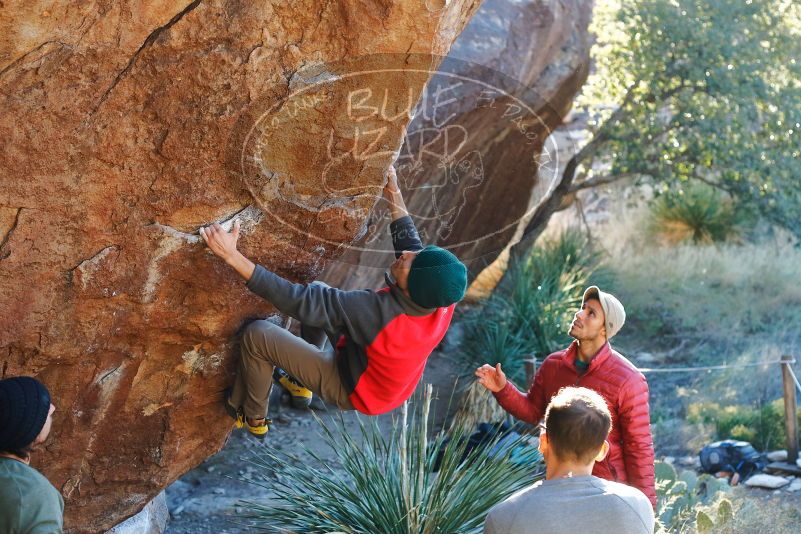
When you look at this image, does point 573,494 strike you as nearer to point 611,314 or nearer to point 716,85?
point 611,314

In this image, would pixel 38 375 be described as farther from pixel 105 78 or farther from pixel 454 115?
pixel 454 115

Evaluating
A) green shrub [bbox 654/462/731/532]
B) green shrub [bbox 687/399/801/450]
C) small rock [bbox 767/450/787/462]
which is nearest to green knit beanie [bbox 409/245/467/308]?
green shrub [bbox 654/462/731/532]

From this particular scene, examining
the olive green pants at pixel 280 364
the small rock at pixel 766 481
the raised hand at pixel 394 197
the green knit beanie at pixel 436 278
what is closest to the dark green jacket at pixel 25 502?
the olive green pants at pixel 280 364

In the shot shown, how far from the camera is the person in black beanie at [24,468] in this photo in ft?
10.4

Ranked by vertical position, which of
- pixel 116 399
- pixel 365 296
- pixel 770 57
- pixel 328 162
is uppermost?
pixel 770 57

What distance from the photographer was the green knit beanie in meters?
4.06

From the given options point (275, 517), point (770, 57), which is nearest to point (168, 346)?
point (275, 517)

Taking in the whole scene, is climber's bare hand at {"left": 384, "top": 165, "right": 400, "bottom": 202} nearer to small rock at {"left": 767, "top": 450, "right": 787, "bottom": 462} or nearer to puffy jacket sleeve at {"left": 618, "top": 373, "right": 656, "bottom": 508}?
puffy jacket sleeve at {"left": 618, "top": 373, "right": 656, "bottom": 508}

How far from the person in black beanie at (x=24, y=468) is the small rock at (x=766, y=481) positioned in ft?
18.5

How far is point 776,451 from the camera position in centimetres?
807

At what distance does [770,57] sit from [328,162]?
7.44m

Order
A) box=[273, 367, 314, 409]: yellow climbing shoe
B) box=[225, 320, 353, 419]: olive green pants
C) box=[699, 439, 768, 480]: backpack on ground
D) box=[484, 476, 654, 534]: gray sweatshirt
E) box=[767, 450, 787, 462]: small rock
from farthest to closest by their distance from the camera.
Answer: box=[767, 450, 787, 462]: small rock, box=[699, 439, 768, 480]: backpack on ground, box=[273, 367, 314, 409]: yellow climbing shoe, box=[225, 320, 353, 419]: olive green pants, box=[484, 476, 654, 534]: gray sweatshirt

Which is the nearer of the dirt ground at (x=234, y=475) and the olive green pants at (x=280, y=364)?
the olive green pants at (x=280, y=364)

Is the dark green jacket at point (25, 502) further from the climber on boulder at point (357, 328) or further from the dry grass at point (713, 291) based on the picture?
the dry grass at point (713, 291)
